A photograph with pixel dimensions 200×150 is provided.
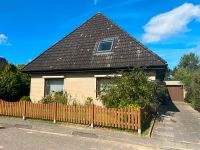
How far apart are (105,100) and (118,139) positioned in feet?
12.3

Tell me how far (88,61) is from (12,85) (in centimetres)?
692

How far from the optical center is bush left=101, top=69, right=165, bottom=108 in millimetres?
11367

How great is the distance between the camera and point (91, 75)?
15.2 metres

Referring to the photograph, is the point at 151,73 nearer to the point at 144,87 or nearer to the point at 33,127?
the point at 144,87

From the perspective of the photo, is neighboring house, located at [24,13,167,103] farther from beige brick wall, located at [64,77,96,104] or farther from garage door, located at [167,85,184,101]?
garage door, located at [167,85,184,101]

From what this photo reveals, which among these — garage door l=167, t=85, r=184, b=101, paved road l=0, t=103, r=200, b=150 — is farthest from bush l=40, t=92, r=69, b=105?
garage door l=167, t=85, r=184, b=101

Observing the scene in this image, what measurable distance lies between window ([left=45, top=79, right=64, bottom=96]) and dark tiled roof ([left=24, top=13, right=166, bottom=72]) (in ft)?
3.48

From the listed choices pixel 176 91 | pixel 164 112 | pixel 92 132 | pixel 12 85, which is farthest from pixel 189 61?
pixel 92 132

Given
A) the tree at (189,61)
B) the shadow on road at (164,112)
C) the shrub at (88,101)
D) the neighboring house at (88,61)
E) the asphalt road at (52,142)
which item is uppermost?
the tree at (189,61)

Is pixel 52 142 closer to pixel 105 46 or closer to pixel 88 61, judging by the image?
pixel 88 61

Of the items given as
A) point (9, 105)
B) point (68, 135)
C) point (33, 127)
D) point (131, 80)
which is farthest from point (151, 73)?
point (9, 105)

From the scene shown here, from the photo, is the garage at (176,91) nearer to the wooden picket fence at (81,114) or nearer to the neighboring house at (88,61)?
the neighboring house at (88,61)

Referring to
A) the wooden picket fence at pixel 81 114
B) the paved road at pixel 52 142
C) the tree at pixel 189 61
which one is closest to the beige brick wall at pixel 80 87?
the wooden picket fence at pixel 81 114

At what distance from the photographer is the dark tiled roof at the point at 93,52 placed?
14070 mm
